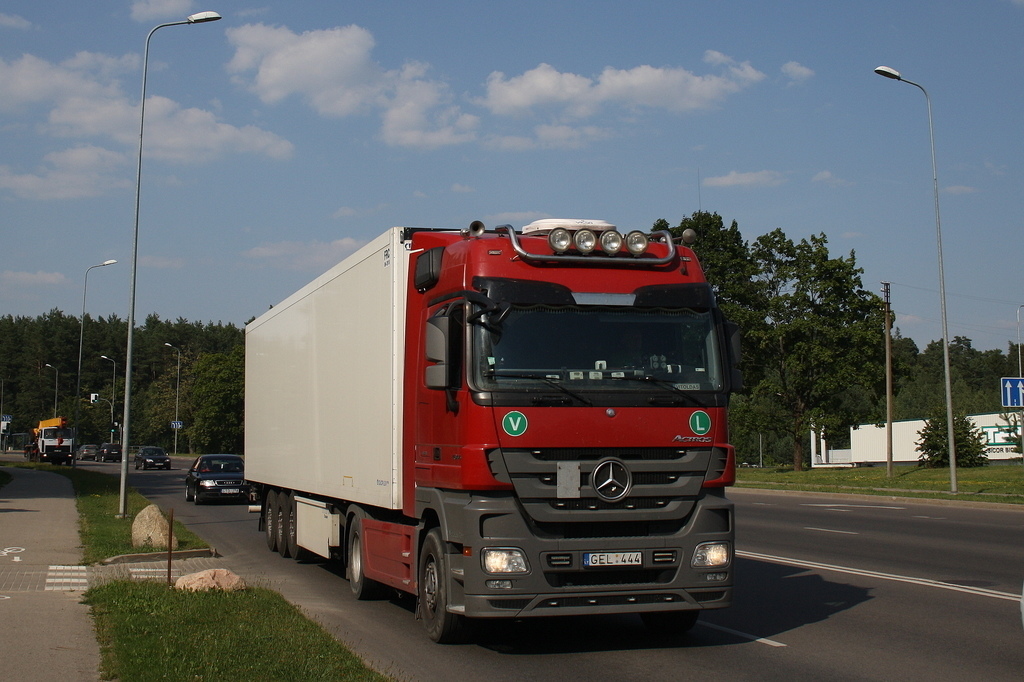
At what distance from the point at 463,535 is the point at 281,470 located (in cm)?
836

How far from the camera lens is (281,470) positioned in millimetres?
15750

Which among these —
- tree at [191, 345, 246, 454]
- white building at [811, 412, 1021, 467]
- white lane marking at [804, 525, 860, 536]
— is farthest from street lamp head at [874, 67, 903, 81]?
tree at [191, 345, 246, 454]

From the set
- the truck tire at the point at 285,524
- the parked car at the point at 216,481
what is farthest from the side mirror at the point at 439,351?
the parked car at the point at 216,481

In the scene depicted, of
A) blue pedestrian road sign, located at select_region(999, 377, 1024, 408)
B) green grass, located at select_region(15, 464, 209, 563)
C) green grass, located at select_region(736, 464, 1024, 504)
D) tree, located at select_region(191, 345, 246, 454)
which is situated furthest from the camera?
tree, located at select_region(191, 345, 246, 454)

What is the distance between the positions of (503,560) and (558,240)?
8.53 feet

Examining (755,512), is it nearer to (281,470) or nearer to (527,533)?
(281,470)

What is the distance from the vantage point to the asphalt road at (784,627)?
7.75m

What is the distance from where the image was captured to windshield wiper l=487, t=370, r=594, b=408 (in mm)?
8070

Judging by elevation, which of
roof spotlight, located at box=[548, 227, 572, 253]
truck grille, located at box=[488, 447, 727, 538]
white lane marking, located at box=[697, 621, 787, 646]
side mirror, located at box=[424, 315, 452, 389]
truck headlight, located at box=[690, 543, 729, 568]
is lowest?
white lane marking, located at box=[697, 621, 787, 646]

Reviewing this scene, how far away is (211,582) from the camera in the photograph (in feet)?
37.0

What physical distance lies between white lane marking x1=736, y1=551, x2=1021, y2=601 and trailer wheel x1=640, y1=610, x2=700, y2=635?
3886 mm

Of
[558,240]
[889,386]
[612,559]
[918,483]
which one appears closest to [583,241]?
[558,240]

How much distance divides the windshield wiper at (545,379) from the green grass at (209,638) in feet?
7.71

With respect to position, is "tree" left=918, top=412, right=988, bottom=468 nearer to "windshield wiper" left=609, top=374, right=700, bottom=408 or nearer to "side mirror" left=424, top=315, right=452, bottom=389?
"windshield wiper" left=609, top=374, right=700, bottom=408
